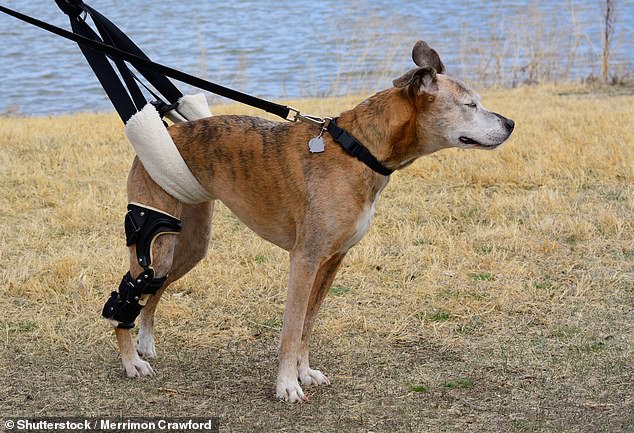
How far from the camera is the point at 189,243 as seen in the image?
516 cm

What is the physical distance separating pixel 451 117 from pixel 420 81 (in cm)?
21

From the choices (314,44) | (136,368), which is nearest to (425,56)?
(136,368)

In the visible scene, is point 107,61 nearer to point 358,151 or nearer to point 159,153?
point 159,153

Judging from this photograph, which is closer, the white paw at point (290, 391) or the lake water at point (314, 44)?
the white paw at point (290, 391)

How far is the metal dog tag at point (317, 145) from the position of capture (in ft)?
14.8

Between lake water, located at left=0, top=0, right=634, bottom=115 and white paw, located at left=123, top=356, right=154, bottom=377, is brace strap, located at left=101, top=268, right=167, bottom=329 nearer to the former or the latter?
white paw, located at left=123, top=356, right=154, bottom=377

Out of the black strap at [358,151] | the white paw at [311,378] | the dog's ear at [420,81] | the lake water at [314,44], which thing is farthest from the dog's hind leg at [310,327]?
the lake water at [314,44]

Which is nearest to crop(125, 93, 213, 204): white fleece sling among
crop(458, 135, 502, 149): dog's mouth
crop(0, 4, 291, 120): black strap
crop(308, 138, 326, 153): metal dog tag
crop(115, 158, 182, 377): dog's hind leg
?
crop(115, 158, 182, 377): dog's hind leg

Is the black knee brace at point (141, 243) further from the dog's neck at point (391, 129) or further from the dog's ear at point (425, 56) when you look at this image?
the dog's ear at point (425, 56)

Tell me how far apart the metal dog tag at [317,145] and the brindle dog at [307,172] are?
0.08 ft

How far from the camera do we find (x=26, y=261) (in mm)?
6637

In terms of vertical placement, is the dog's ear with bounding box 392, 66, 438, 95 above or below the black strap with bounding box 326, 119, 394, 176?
above

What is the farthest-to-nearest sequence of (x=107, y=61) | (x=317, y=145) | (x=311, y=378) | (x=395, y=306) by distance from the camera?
(x=395, y=306) → (x=311, y=378) → (x=107, y=61) → (x=317, y=145)

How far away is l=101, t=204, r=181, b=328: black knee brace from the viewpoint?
4684 millimetres
